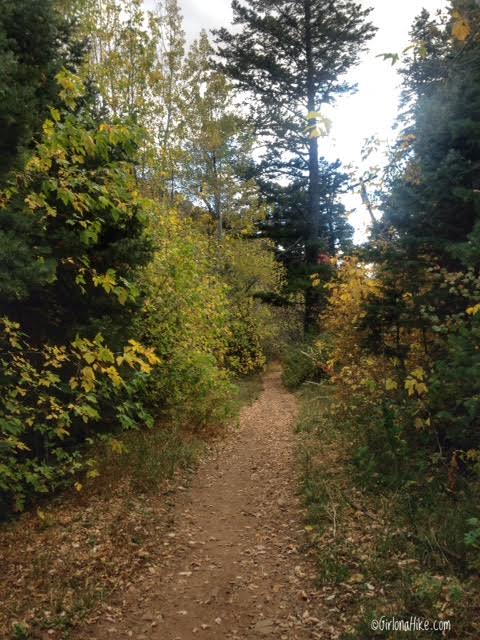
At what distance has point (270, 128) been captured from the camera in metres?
19.9

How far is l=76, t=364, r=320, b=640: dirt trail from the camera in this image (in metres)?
3.96

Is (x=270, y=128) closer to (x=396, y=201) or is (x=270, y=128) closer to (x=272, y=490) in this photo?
(x=396, y=201)

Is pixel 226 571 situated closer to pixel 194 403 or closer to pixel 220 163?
pixel 194 403

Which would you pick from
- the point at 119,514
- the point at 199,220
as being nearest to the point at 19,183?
the point at 119,514

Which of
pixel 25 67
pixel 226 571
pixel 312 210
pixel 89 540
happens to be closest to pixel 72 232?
pixel 25 67

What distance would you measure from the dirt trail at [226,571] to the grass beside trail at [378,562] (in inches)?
11.3

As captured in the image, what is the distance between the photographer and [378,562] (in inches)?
170

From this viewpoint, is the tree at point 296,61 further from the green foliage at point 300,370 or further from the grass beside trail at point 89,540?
the grass beside trail at point 89,540

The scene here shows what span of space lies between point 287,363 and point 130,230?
1347cm

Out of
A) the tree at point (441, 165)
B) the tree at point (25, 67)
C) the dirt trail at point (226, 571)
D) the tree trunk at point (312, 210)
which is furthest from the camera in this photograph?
the tree trunk at point (312, 210)

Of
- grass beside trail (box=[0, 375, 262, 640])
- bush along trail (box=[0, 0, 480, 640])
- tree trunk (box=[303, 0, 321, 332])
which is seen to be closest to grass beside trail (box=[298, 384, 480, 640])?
bush along trail (box=[0, 0, 480, 640])

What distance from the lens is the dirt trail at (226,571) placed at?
13.0 ft

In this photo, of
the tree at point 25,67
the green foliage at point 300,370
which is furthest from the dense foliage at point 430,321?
the green foliage at point 300,370

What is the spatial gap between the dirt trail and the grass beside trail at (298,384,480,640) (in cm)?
29
